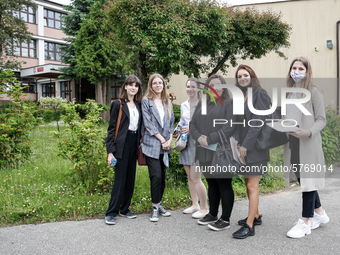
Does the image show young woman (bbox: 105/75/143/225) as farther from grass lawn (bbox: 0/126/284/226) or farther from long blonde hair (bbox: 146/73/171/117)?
grass lawn (bbox: 0/126/284/226)

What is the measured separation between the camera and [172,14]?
47.5 ft

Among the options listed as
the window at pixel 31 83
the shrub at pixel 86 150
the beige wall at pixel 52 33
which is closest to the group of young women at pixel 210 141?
the shrub at pixel 86 150

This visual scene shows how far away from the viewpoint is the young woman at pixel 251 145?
11.4 feet

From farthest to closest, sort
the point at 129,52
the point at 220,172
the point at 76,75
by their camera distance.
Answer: the point at 76,75, the point at 129,52, the point at 220,172

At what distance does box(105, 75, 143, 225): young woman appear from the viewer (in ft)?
13.4

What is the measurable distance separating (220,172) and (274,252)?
3.44 feet

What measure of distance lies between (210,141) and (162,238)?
1.33 m

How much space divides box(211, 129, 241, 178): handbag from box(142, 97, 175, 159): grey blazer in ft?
→ 2.81

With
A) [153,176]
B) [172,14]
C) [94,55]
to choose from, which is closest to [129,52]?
[172,14]

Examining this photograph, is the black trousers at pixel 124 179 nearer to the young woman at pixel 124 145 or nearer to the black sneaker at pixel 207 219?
the young woman at pixel 124 145

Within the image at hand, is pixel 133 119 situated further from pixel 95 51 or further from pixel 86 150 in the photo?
pixel 95 51

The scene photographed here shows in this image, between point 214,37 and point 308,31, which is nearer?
point 214,37

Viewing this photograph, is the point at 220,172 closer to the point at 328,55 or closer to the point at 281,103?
the point at 281,103

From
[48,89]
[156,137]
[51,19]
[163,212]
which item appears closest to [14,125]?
[156,137]
